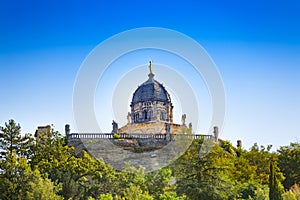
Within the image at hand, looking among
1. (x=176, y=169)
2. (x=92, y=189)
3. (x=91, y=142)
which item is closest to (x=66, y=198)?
(x=92, y=189)

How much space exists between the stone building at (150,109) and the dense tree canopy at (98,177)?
42.8ft

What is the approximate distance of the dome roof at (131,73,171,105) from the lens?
4388cm

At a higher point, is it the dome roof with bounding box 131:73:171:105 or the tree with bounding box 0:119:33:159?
the dome roof with bounding box 131:73:171:105

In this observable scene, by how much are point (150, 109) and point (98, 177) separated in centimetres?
1750

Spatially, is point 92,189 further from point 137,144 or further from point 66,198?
point 137,144

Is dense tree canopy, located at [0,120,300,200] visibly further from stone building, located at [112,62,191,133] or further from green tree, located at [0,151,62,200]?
stone building, located at [112,62,191,133]

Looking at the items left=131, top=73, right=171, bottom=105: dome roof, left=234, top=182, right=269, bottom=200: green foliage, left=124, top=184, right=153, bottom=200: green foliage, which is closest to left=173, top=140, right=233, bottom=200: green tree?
left=234, top=182, right=269, bottom=200: green foliage

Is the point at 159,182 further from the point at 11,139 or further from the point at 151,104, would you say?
the point at 151,104

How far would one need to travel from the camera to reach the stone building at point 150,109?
42594mm

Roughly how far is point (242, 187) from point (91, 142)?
38.1 feet

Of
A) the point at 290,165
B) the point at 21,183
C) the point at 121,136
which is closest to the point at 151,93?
the point at 121,136

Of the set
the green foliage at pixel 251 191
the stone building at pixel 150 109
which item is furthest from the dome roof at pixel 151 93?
the green foliage at pixel 251 191

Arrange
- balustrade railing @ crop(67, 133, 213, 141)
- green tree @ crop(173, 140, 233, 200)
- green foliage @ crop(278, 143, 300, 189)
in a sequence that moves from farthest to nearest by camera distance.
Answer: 1. green foliage @ crop(278, 143, 300, 189)
2. balustrade railing @ crop(67, 133, 213, 141)
3. green tree @ crop(173, 140, 233, 200)

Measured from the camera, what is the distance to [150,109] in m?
43.6
